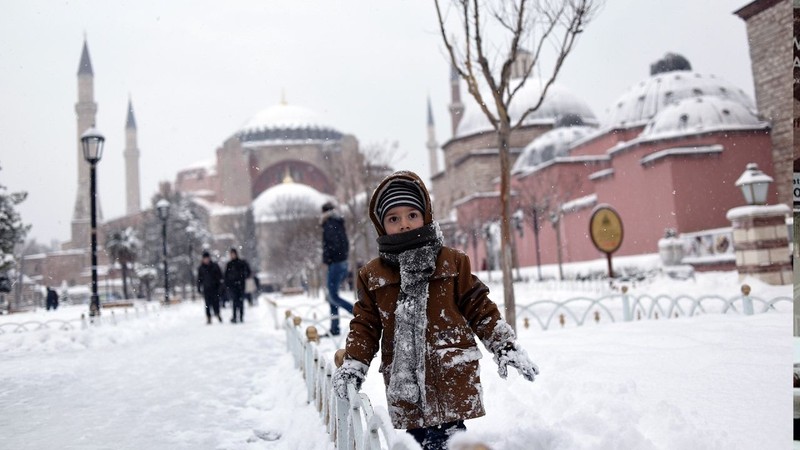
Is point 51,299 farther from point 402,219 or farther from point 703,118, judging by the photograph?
point 703,118

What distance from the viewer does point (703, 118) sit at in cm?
2152

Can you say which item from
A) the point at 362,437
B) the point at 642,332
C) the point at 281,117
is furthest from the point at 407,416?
the point at 281,117

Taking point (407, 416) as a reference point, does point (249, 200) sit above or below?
above

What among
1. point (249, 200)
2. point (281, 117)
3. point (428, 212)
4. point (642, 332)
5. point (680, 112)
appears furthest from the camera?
point (281, 117)

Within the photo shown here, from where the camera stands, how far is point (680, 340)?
4852mm

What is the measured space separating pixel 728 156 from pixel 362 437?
21.5 metres

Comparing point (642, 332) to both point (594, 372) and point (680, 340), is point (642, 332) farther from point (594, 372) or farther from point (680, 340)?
point (594, 372)

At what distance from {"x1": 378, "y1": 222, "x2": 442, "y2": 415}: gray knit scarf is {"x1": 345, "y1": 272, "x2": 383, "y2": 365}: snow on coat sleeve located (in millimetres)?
128

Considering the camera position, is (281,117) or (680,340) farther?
(281,117)

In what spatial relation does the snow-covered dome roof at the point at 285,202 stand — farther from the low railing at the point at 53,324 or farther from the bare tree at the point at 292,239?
the low railing at the point at 53,324

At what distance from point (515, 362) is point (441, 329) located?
0.29 metres

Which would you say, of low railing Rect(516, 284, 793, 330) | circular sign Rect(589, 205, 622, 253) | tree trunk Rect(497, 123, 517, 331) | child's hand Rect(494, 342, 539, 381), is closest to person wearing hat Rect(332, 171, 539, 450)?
child's hand Rect(494, 342, 539, 381)

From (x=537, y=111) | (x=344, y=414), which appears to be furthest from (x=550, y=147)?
(x=344, y=414)

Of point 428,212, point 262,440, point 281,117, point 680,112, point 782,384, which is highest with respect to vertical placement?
point 281,117
